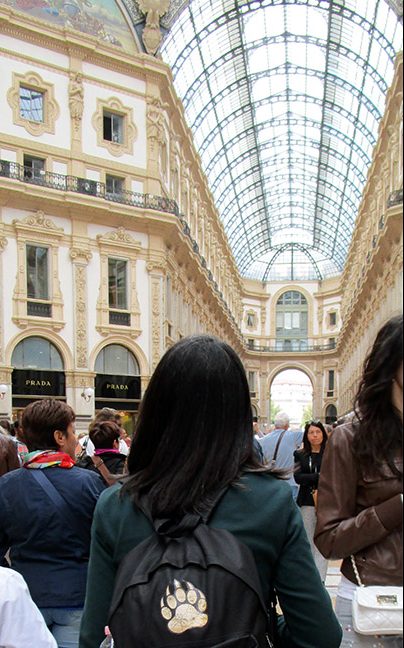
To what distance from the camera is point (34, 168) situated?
22.2 m

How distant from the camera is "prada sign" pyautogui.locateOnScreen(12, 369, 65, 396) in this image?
825 inches

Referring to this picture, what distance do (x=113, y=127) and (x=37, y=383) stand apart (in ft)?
37.2

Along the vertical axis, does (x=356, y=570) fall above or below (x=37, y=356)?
below

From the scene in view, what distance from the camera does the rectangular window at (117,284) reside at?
23.7 metres

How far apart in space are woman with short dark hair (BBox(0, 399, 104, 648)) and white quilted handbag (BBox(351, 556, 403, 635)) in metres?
1.71

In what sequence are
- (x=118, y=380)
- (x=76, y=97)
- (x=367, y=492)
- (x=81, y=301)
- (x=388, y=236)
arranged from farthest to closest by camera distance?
(x=118, y=380) < (x=76, y=97) < (x=81, y=301) < (x=388, y=236) < (x=367, y=492)

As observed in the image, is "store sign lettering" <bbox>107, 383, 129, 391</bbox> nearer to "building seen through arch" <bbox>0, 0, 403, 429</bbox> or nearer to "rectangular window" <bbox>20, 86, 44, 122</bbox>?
"building seen through arch" <bbox>0, 0, 403, 429</bbox>

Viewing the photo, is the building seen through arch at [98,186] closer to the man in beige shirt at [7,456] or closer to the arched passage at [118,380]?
the arched passage at [118,380]

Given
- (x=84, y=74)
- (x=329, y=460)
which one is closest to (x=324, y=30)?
(x=84, y=74)

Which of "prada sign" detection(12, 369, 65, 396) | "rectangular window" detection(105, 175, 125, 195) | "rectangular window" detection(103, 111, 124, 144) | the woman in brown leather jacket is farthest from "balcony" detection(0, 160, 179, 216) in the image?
the woman in brown leather jacket

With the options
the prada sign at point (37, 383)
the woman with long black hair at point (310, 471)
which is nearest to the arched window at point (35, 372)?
the prada sign at point (37, 383)

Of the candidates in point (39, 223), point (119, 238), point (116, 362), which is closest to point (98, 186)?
point (119, 238)

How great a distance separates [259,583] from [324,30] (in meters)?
36.4

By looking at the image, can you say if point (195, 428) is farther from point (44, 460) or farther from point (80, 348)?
point (80, 348)
